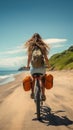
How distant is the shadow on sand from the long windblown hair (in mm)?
2095

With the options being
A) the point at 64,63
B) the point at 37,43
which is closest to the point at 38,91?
the point at 37,43

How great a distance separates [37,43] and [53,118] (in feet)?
8.83

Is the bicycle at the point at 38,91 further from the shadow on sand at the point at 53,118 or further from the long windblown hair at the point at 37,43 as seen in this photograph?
the long windblown hair at the point at 37,43

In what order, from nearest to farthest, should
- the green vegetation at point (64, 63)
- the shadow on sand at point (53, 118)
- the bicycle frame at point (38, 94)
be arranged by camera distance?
the shadow on sand at point (53, 118) → the bicycle frame at point (38, 94) → the green vegetation at point (64, 63)

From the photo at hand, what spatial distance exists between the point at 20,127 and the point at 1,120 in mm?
1225

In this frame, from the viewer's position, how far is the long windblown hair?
1001 cm

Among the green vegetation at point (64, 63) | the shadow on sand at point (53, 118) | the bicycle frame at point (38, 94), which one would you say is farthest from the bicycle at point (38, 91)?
the green vegetation at point (64, 63)

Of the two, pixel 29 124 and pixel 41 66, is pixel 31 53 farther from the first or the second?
pixel 29 124

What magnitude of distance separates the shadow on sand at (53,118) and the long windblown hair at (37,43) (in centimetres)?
210

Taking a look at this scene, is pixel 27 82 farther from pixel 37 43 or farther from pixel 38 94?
pixel 37 43

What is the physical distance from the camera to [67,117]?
29.1ft

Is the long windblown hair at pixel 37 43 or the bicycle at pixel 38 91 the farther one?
the long windblown hair at pixel 37 43

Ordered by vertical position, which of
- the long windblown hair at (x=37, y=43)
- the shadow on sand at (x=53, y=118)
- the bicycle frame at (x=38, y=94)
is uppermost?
the long windblown hair at (x=37, y=43)

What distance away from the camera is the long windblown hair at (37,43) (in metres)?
10.0
